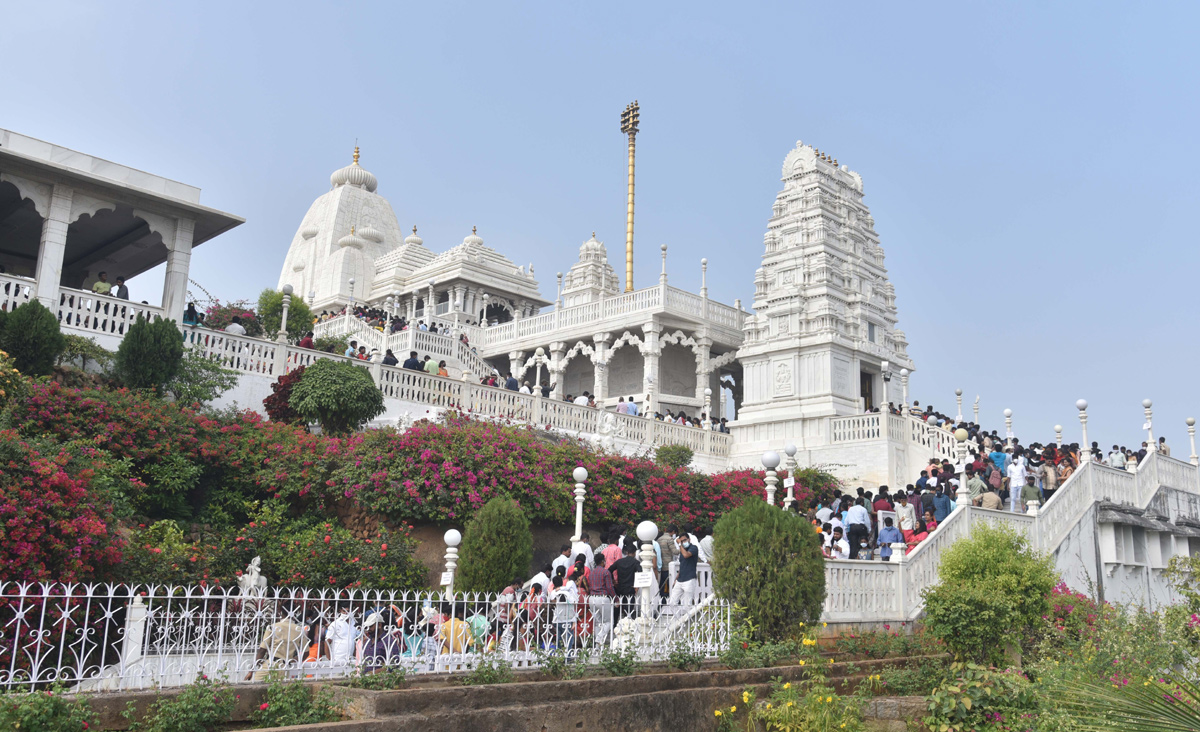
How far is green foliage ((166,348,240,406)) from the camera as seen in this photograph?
17.8 metres

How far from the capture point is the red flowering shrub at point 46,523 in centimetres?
982

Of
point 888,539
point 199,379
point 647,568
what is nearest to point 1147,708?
point 647,568

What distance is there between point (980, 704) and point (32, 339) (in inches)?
579

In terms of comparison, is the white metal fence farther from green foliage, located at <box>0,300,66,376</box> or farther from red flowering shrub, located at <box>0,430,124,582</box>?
green foliage, located at <box>0,300,66,376</box>

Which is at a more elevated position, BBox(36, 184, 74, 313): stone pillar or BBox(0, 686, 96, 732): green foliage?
BBox(36, 184, 74, 313): stone pillar

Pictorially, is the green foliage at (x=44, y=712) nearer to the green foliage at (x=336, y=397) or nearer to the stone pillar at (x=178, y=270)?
the green foliage at (x=336, y=397)

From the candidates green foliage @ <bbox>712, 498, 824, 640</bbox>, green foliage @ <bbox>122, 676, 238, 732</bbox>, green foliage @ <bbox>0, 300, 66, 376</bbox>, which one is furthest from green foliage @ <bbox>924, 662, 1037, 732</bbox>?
green foliage @ <bbox>0, 300, 66, 376</bbox>

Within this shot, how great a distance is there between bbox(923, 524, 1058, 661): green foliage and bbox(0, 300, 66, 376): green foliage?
1392 centimetres

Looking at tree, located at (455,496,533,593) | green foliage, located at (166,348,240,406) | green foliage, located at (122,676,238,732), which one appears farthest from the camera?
green foliage, located at (166,348,240,406)

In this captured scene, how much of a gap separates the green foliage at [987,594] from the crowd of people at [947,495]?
1.79m

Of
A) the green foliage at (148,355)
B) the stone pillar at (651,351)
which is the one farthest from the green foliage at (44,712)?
the stone pillar at (651,351)

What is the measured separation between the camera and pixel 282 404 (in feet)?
61.9

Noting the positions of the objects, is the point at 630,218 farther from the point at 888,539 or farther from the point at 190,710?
the point at 190,710

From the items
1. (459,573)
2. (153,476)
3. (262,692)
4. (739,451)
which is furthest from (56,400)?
(739,451)
